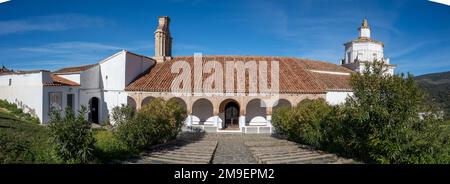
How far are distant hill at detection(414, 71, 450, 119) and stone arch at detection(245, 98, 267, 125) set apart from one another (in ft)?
36.9

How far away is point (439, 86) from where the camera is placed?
1180 cm

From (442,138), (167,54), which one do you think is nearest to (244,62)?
(167,54)

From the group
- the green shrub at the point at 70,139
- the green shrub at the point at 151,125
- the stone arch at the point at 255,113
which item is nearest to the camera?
the green shrub at the point at 70,139

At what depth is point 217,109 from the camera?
20.2 metres

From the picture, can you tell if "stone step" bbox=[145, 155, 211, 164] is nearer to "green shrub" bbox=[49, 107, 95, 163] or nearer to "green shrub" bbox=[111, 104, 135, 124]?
"green shrub" bbox=[111, 104, 135, 124]

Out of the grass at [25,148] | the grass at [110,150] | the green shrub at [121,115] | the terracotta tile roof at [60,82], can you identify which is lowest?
the grass at [110,150]

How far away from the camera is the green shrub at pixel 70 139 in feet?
25.7

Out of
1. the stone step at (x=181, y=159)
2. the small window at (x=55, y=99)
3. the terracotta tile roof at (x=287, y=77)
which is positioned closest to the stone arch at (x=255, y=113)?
the terracotta tile roof at (x=287, y=77)

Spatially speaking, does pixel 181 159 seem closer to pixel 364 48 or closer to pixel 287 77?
pixel 287 77

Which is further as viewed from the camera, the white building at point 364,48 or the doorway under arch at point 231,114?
the white building at point 364,48

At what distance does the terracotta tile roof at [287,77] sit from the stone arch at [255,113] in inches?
64.1

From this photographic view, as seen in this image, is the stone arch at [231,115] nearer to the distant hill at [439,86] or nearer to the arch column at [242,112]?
the arch column at [242,112]

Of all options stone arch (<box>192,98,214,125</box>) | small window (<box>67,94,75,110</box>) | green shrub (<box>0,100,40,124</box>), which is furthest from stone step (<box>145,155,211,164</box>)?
stone arch (<box>192,98,214,125</box>)
